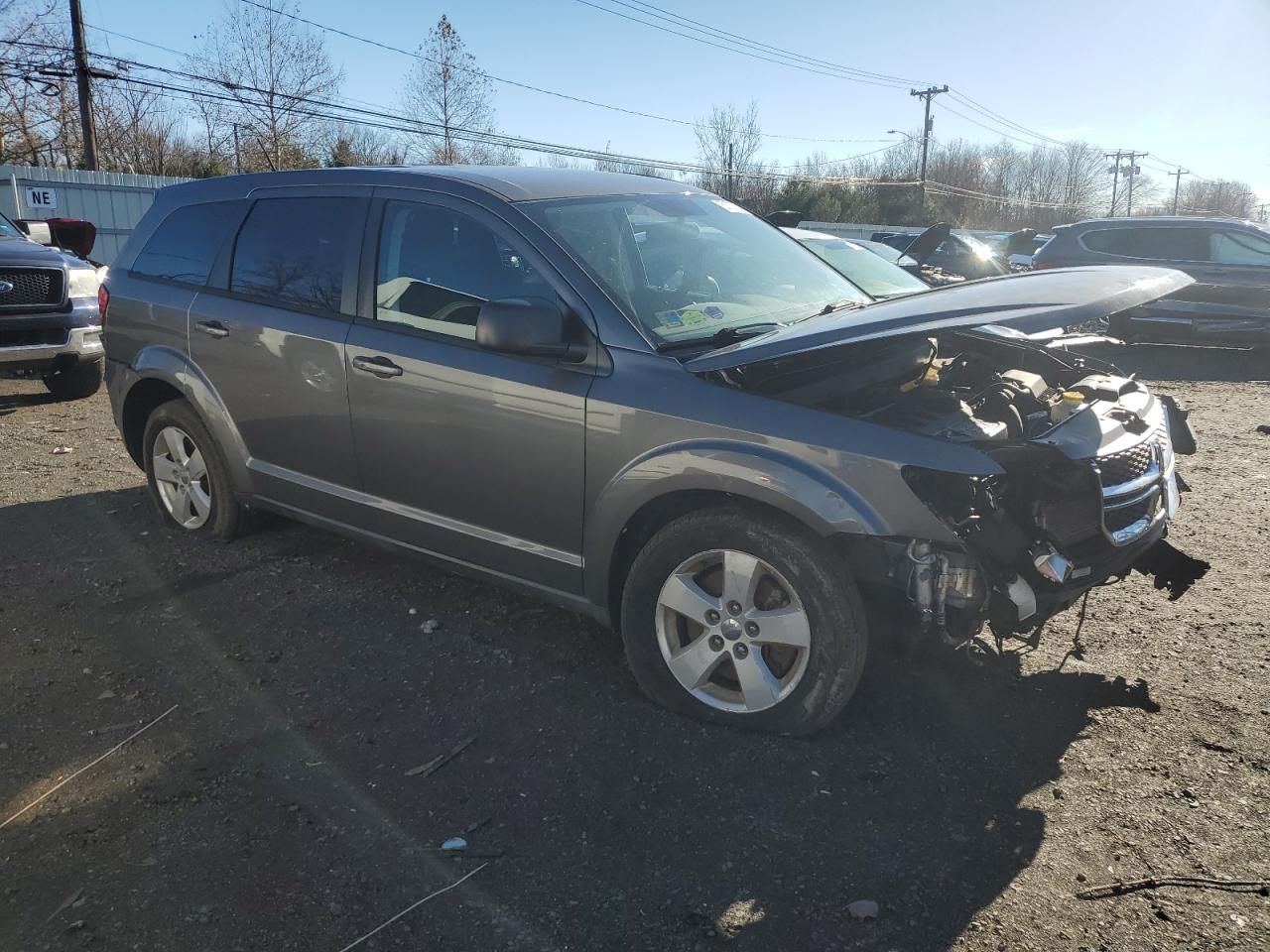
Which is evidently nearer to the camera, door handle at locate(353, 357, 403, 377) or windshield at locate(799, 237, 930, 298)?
door handle at locate(353, 357, 403, 377)

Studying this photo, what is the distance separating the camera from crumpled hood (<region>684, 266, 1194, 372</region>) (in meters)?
2.91

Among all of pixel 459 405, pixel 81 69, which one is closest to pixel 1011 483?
pixel 459 405

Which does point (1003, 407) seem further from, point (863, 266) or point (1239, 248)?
point (1239, 248)

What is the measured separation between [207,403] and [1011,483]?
12.3ft

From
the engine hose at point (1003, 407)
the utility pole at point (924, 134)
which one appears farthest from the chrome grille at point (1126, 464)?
the utility pole at point (924, 134)

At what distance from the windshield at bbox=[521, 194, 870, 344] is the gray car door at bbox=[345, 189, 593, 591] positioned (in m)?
0.23

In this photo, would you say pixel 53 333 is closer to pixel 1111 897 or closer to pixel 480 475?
pixel 480 475

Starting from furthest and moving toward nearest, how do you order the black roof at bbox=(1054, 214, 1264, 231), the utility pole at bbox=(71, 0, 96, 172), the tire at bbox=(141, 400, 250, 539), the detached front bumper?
the utility pole at bbox=(71, 0, 96, 172)
the black roof at bbox=(1054, 214, 1264, 231)
the detached front bumper
the tire at bbox=(141, 400, 250, 539)

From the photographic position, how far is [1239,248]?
12.7 metres

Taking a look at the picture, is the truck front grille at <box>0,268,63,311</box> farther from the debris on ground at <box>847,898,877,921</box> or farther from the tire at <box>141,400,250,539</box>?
the debris on ground at <box>847,898,877,921</box>

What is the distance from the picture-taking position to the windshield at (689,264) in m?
3.59

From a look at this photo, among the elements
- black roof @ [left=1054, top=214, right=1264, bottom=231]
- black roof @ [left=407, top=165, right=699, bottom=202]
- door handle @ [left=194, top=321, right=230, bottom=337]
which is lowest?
door handle @ [left=194, top=321, right=230, bottom=337]

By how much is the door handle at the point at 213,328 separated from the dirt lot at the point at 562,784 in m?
1.22

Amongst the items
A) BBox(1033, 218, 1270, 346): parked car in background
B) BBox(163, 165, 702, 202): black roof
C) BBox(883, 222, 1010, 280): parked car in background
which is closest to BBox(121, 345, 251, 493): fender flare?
BBox(163, 165, 702, 202): black roof
